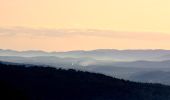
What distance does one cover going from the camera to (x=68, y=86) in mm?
119812

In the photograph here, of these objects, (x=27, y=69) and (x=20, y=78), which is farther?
(x=27, y=69)

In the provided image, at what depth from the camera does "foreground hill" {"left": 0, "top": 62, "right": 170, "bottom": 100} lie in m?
110

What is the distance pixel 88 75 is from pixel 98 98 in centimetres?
1911

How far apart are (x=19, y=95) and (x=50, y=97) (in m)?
11.1

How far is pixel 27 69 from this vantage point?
12706cm

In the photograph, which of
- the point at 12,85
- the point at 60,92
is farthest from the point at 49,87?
the point at 12,85

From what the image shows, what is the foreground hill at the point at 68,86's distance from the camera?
110 m

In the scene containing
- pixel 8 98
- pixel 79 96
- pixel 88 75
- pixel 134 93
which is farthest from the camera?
pixel 88 75

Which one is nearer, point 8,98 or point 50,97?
point 8,98

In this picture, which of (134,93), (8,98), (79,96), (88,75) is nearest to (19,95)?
(8,98)

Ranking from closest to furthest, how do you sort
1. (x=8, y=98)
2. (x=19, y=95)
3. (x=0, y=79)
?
(x=8, y=98)
(x=19, y=95)
(x=0, y=79)

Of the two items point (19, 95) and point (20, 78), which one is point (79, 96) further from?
point (19, 95)

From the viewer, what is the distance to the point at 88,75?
134m

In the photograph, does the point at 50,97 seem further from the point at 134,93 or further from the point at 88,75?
the point at 88,75
